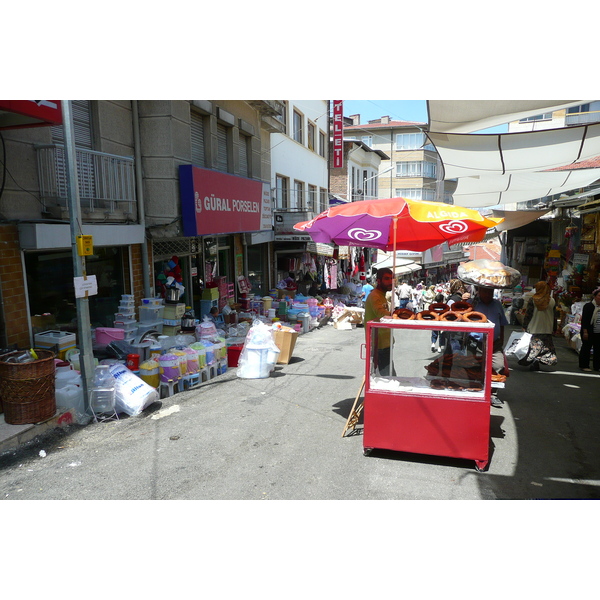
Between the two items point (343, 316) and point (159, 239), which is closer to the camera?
point (159, 239)

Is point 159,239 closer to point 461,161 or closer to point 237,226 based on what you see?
point 237,226

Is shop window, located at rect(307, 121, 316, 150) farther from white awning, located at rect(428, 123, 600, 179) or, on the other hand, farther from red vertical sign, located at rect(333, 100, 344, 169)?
white awning, located at rect(428, 123, 600, 179)

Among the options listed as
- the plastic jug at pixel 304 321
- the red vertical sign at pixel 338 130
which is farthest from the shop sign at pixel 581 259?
the red vertical sign at pixel 338 130

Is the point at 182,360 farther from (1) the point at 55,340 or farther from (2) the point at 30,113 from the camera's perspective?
(2) the point at 30,113

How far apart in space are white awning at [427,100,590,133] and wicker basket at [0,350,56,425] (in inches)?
210

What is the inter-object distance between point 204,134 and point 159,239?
3.46 meters

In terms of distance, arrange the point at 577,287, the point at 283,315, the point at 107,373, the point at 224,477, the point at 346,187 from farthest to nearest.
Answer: the point at 346,187 → the point at 283,315 → the point at 577,287 → the point at 107,373 → the point at 224,477

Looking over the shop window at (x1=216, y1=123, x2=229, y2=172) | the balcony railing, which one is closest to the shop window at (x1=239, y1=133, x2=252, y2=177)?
the shop window at (x1=216, y1=123, x2=229, y2=172)

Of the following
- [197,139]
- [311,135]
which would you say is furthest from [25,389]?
[311,135]

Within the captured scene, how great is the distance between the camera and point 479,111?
17.0 feet

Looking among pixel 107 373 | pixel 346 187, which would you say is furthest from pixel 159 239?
pixel 346 187

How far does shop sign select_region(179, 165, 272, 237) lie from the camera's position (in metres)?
9.78

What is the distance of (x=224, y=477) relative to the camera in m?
4.79

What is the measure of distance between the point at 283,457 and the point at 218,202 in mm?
7212
